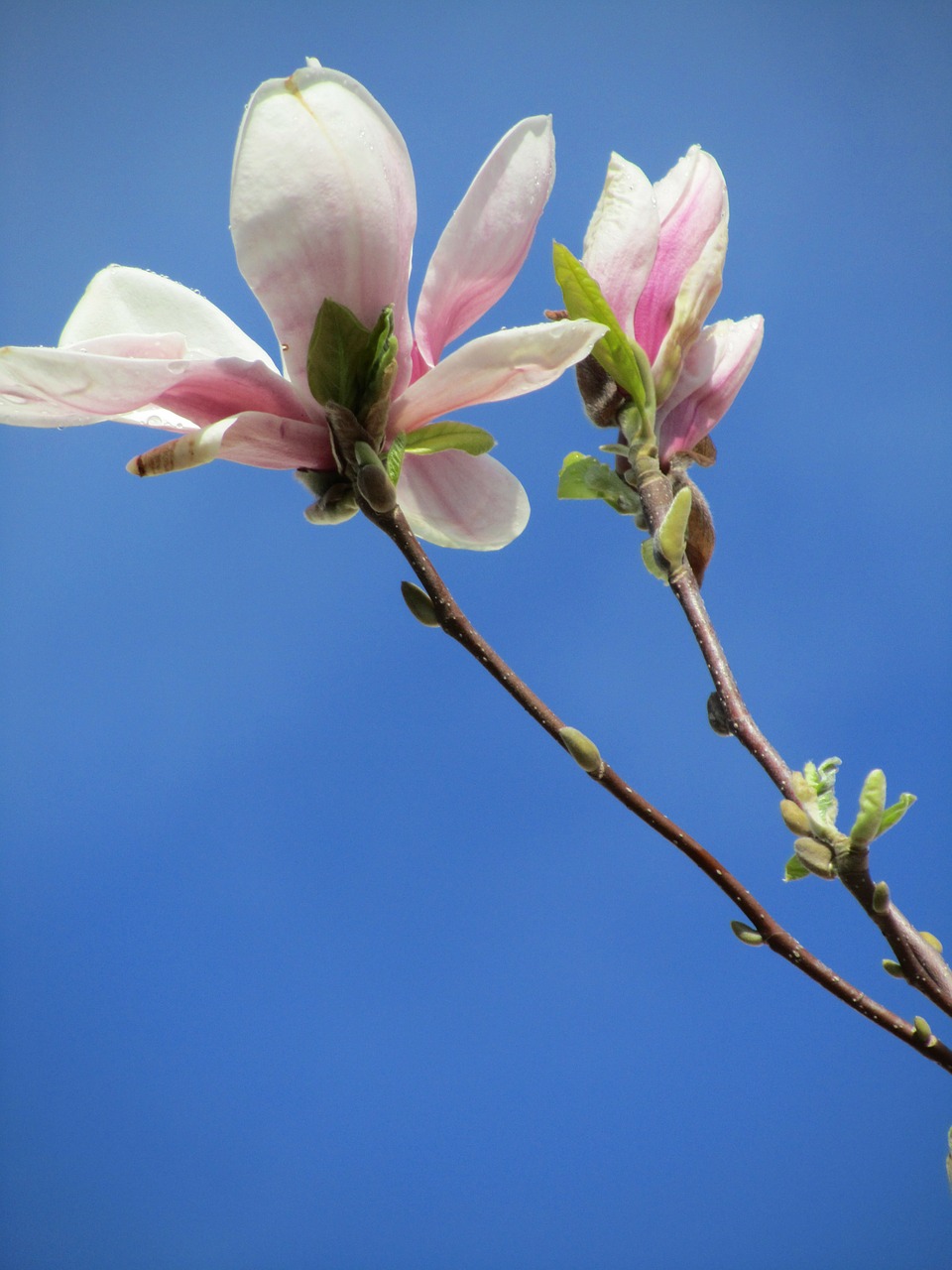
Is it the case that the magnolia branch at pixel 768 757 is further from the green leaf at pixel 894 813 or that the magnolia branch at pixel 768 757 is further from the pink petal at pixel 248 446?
the pink petal at pixel 248 446

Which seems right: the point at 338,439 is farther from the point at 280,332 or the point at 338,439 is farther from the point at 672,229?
the point at 672,229

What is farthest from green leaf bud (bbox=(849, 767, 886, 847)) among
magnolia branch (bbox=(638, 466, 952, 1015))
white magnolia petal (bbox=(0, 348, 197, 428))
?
white magnolia petal (bbox=(0, 348, 197, 428))

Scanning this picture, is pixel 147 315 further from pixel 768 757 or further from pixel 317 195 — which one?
pixel 768 757

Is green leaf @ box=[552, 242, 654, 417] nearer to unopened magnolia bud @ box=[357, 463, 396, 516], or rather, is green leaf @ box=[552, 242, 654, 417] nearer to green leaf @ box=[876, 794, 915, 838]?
unopened magnolia bud @ box=[357, 463, 396, 516]

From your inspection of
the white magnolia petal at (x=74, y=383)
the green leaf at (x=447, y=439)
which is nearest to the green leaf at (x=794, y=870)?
the green leaf at (x=447, y=439)

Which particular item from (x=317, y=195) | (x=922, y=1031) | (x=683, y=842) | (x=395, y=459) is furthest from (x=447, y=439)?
(x=922, y=1031)

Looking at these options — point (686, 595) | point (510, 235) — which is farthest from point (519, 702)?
point (510, 235)
